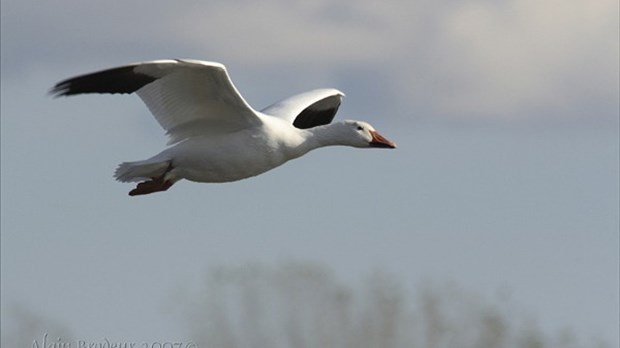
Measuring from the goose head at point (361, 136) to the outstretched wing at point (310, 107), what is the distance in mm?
765

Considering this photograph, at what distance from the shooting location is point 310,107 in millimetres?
20859

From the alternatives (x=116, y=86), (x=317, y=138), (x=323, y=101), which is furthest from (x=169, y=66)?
(x=323, y=101)

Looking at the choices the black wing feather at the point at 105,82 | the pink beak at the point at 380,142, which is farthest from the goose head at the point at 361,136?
the black wing feather at the point at 105,82

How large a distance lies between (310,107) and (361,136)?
1.78 metres

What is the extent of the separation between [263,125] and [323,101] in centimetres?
290

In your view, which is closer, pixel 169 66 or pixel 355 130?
pixel 169 66

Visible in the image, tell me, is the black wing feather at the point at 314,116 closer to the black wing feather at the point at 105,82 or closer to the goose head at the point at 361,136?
the goose head at the point at 361,136

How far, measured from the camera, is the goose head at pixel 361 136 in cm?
1906

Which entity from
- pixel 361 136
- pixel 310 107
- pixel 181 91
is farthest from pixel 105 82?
pixel 310 107

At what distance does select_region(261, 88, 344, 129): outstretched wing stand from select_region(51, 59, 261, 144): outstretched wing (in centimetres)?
146

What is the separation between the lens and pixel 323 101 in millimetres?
21016

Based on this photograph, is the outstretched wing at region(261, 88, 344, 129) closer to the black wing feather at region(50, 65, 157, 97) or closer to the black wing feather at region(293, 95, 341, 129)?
the black wing feather at region(293, 95, 341, 129)

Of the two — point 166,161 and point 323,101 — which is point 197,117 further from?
point 323,101

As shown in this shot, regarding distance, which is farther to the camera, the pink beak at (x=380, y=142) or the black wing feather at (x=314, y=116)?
the black wing feather at (x=314, y=116)
